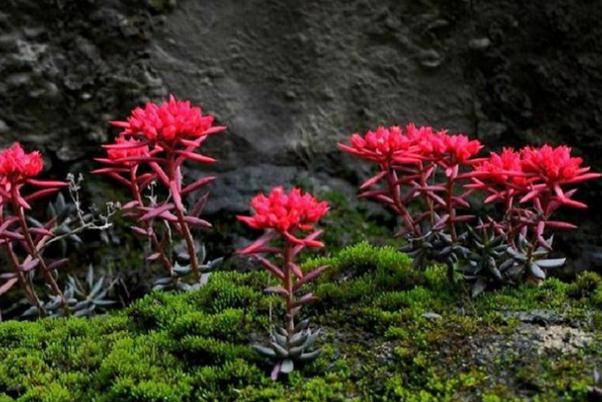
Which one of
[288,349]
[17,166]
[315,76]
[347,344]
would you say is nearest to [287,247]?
[288,349]

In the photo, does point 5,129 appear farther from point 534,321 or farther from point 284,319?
point 534,321

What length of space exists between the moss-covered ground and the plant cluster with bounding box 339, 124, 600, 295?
0.12m

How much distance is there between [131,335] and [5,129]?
182 cm

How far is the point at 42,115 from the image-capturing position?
176 inches

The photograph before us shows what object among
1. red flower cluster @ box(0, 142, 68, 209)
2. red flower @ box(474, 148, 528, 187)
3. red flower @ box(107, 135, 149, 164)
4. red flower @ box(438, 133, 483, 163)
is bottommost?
red flower cluster @ box(0, 142, 68, 209)

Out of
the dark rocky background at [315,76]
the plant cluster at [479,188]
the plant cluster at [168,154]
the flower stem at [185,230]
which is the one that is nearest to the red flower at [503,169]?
the plant cluster at [479,188]

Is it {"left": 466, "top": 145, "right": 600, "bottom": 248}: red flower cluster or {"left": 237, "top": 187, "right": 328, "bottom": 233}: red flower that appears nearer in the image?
{"left": 237, "top": 187, "right": 328, "bottom": 233}: red flower

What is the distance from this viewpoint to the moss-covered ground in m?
2.68

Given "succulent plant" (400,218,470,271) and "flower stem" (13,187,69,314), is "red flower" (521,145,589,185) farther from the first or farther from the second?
"flower stem" (13,187,69,314)

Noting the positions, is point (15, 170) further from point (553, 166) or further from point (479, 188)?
point (553, 166)

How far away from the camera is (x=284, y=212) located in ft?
8.41

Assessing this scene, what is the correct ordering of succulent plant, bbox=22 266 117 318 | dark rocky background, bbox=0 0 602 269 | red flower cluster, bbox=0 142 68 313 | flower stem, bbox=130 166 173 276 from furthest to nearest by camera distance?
dark rocky background, bbox=0 0 602 269, succulent plant, bbox=22 266 117 318, flower stem, bbox=130 166 173 276, red flower cluster, bbox=0 142 68 313

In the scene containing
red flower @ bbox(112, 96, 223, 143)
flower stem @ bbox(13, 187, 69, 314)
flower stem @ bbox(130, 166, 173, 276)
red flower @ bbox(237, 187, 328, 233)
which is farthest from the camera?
flower stem @ bbox(130, 166, 173, 276)

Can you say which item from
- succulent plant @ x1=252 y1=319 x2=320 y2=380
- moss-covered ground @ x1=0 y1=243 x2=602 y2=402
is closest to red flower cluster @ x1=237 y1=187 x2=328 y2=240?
succulent plant @ x1=252 y1=319 x2=320 y2=380
